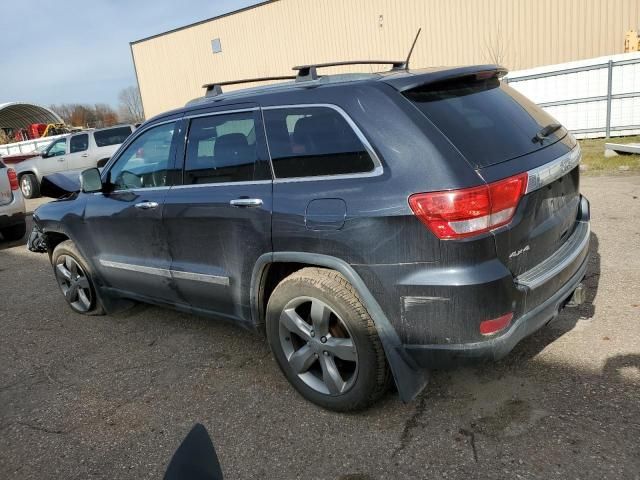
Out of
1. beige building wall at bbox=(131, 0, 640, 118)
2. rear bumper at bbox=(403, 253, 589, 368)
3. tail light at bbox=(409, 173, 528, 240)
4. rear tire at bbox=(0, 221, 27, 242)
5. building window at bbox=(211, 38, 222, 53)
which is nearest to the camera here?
tail light at bbox=(409, 173, 528, 240)

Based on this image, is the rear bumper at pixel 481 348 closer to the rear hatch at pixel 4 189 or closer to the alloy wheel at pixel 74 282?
the alloy wheel at pixel 74 282

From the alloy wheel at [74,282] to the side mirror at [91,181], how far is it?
2.74 feet

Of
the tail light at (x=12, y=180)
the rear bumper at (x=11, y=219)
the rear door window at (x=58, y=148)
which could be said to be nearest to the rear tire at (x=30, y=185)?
the rear door window at (x=58, y=148)

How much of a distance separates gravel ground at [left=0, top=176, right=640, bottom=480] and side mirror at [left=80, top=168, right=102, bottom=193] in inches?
47.9

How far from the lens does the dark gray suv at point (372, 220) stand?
7.75 feet

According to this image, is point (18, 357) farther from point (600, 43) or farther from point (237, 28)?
point (237, 28)

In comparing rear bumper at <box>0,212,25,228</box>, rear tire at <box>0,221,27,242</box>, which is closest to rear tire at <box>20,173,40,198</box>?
rear tire at <box>0,221,27,242</box>

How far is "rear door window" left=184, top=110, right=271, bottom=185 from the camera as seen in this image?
10.1 feet

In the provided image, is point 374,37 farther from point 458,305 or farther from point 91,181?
point 458,305

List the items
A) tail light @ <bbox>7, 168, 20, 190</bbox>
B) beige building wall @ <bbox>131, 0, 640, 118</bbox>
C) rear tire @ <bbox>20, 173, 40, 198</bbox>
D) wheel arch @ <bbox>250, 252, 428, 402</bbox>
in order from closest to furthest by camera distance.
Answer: wheel arch @ <bbox>250, 252, 428, 402</bbox> < tail light @ <bbox>7, 168, 20, 190</bbox> < rear tire @ <bbox>20, 173, 40, 198</bbox> < beige building wall @ <bbox>131, 0, 640, 118</bbox>

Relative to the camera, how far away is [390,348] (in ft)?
8.39

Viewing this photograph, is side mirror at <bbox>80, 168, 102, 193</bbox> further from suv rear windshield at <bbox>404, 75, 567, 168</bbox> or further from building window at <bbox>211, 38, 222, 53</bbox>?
building window at <bbox>211, 38, 222, 53</bbox>

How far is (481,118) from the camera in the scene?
2691 millimetres

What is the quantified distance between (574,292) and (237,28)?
1092 inches
